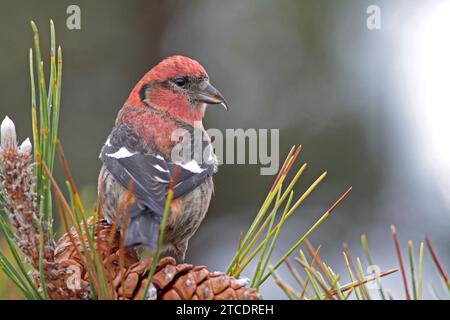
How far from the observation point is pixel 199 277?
1.83 meters

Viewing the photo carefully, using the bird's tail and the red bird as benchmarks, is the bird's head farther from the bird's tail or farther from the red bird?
the bird's tail

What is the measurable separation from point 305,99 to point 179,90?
2.83m

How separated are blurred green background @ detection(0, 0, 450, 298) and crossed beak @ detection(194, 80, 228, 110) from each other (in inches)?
88.4

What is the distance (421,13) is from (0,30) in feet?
13.8

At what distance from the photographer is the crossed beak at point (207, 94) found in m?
3.82

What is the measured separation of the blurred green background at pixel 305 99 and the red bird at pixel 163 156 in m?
2.15

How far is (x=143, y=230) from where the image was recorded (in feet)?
6.57

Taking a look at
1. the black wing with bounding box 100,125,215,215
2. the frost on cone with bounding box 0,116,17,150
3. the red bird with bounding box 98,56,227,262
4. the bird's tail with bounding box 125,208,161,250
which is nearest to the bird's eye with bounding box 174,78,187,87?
the red bird with bounding box 98,56,227,262

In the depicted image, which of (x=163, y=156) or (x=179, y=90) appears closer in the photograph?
(x=163, y=156)

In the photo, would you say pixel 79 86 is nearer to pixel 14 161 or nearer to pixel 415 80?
pixel 415 80

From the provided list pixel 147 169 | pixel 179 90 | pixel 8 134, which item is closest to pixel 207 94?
pixel 179 90

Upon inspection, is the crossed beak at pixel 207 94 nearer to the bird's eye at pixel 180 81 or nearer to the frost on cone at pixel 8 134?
the bird's eye at pixel 180 81

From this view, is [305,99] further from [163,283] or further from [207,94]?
[163,283]

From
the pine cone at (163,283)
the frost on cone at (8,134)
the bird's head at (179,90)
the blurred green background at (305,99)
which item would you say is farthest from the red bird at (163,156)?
the blurred green background at (305,99)
